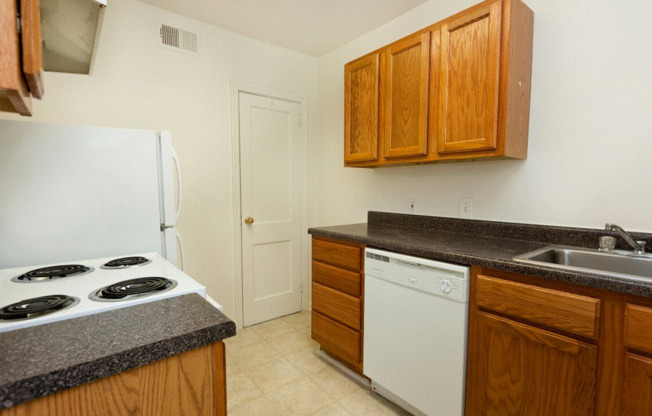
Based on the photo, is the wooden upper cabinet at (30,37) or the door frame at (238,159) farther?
the door frame at (238,159)

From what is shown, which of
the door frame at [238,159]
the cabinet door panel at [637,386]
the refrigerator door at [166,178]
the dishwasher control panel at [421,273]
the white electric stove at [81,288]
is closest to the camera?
the white electric stove at [81,288]

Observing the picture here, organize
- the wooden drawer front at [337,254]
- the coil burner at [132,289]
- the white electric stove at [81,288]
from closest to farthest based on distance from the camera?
the white electric stove at [81,288] < the coil burner at [132,289] < the wooden drawer front at [337,254]

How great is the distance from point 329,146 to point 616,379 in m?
2.61

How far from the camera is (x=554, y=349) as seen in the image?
4.02 feet

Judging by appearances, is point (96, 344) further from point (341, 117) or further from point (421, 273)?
point (341, 117)

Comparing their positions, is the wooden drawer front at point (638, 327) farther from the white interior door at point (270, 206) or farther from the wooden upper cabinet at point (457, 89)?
the white interior door at point (270, 206)

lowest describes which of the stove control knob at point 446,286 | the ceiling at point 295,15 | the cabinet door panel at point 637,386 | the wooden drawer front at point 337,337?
the wooden drawer front at point 337,337

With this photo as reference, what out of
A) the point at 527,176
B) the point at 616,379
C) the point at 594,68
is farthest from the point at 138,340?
the point at 594,68

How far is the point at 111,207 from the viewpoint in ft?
5.32

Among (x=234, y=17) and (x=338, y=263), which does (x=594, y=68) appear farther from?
(x=234, y=17)

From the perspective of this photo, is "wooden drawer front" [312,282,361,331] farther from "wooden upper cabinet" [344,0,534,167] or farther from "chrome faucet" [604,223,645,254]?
"chrome faucet" [604,223,645,254]

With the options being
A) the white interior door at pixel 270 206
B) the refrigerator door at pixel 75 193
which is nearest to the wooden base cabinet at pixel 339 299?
the white interior door at pixel 270 206

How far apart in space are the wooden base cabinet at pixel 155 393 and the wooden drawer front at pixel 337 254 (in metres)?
1.35

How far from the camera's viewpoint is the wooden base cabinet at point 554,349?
3.52ft
